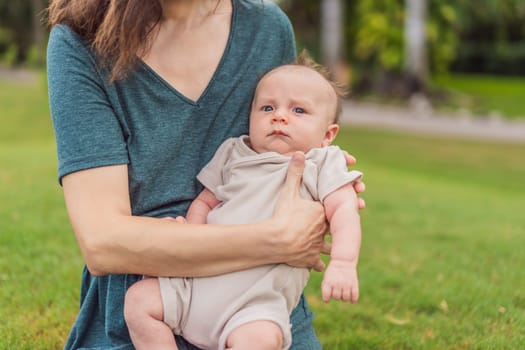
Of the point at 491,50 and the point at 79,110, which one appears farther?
the point at 491,50

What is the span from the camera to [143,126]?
7.63 ft

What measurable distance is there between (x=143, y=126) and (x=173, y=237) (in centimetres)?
43

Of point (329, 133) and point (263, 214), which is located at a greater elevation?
point (329, 133)

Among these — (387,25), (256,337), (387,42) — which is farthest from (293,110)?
(387,25)

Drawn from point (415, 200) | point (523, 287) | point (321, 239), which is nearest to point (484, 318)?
point (523, 287)

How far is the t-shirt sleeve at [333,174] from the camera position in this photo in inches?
86.0

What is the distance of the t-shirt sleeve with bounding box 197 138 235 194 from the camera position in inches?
94.0

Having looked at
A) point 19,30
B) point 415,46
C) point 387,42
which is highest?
point 415,46

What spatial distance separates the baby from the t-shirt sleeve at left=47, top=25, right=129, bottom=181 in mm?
344

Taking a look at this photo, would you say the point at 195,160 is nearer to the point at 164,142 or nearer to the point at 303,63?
the point at 164,142

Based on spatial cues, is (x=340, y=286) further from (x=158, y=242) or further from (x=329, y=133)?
(x=329, y=133)

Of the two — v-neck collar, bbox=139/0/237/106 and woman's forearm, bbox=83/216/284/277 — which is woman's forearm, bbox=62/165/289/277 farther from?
v-neck collar, bbox=139/0/237/106

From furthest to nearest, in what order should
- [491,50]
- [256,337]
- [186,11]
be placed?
[491,50] < [186,11] < [256,337]

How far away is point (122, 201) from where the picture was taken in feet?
7.11
